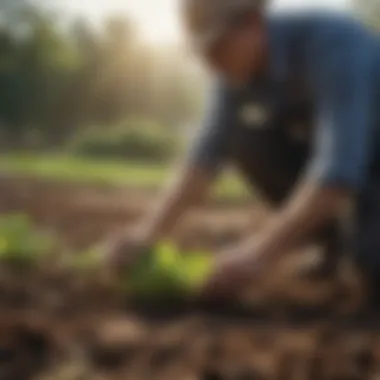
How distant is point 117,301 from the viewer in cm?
91

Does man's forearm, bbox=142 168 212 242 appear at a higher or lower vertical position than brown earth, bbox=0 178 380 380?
higher

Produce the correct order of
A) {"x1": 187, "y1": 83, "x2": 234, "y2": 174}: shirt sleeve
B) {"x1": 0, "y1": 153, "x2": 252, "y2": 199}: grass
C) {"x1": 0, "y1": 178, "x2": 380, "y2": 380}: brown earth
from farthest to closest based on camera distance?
{"x1": 0, "y1": 153, "x2": 252, "y2": 199}: grass → {"x1": 187, "y1": 83, "x2": 234, "y2": 174}: shirt sleeve → {"x1": 0, "y1": 178, "x2": 380, "y2": 380}: brown earth

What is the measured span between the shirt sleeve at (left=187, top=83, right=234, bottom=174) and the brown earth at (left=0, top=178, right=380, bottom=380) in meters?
0.16

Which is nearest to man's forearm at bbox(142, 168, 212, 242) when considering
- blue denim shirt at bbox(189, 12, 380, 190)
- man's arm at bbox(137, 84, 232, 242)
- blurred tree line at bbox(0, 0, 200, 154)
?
man's arm at bbox(137, 84, 232, 242)

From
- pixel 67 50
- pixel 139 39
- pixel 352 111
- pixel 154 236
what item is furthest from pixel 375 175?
pixel 67 50

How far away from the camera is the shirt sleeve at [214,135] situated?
3.17ft

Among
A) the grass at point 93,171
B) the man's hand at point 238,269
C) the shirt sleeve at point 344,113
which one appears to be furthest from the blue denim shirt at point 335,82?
the grass at point 93,171

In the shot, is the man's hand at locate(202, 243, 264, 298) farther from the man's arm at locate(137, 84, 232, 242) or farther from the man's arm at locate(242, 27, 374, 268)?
the man's arm at locate(137, 84, 232, 242)

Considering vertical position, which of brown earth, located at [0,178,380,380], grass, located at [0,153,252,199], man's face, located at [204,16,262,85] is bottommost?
brown earth, located at [0,178,380,380]

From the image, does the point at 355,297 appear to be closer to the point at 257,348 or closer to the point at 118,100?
the point at 257,348

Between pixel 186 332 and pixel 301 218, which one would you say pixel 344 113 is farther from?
pixel 186 332

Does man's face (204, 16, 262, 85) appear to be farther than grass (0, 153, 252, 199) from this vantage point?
No

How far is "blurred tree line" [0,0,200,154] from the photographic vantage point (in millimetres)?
1222

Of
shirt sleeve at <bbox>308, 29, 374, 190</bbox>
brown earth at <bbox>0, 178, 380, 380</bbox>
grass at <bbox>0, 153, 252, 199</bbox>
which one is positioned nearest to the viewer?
brown earth at <bbox>0, 178, 380, 380</bbox>
